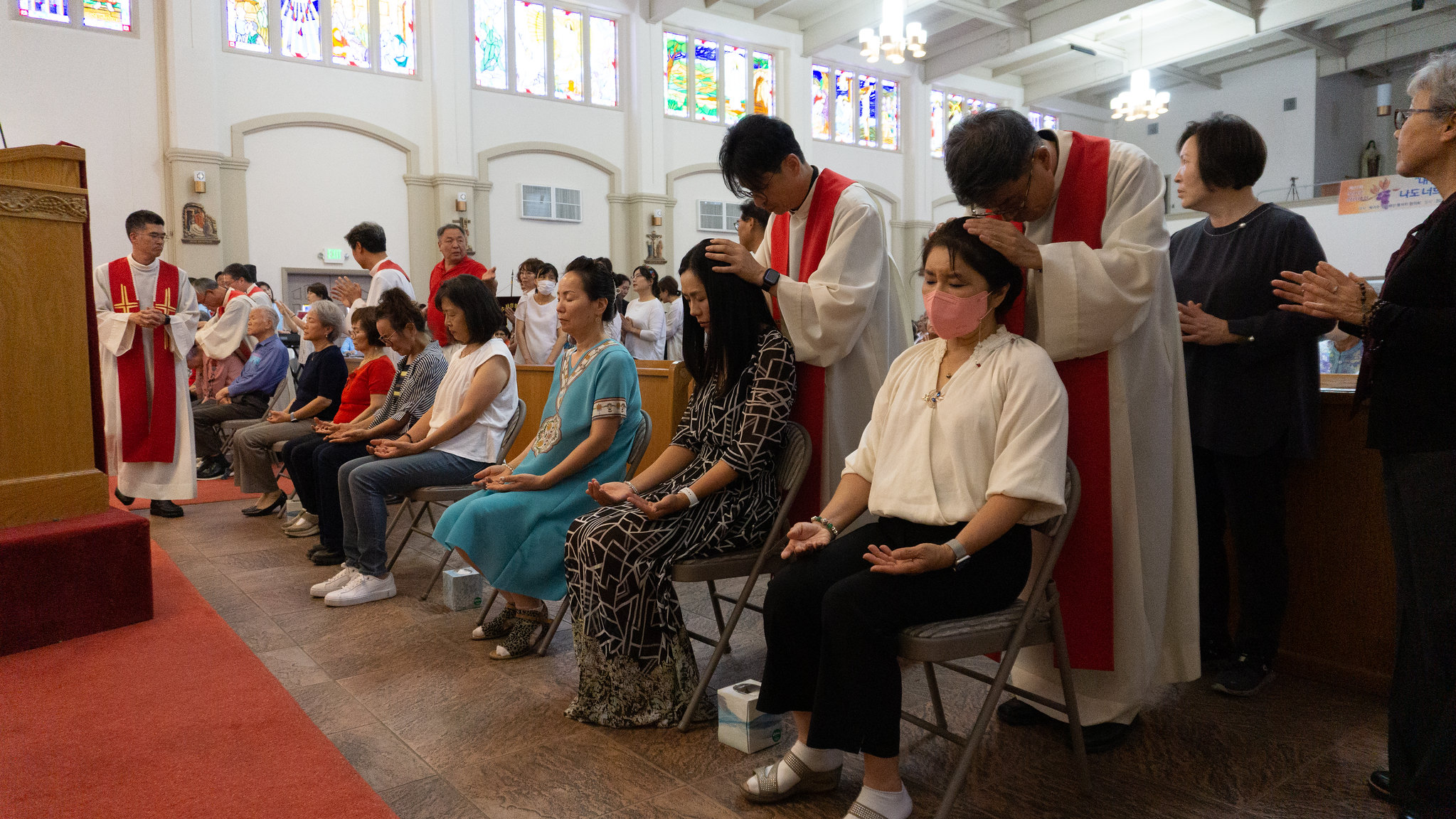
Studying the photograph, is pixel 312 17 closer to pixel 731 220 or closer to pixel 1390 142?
pixel 731 220

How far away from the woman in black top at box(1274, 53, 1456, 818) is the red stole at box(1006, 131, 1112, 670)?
0.44 meters

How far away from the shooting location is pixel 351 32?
35.4 feet

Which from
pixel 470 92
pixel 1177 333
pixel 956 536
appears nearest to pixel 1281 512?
pixel 1177 333

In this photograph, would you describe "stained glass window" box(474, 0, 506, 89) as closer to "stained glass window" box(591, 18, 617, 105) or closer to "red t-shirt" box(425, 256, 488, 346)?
"stained glass window" box(591, 18, 617, 105)

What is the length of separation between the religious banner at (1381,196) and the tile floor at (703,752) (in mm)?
12251

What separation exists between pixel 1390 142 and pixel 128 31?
62.6ft

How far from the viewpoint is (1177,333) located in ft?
7.14

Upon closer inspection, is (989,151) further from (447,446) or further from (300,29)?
(300,29)

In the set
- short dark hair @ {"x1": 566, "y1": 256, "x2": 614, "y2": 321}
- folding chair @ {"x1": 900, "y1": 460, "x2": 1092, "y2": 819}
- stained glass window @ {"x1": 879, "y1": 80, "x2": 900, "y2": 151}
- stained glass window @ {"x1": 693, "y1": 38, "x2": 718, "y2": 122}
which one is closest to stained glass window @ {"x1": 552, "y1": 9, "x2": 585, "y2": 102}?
stained glass window @ {"x1": 693, "y1": 38, "x2": 718, "y2": 122}

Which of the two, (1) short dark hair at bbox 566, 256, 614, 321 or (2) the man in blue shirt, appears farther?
(2) the man in blue shirt

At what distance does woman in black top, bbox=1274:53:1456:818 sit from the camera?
1.71 meters

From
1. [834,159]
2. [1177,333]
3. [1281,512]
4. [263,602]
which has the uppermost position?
[834,159]

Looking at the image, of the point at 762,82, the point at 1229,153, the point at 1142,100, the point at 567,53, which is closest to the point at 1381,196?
the point at 1142,100

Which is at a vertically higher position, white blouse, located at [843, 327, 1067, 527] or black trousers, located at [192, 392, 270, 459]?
white blouse, located at [843, 327, 1067, 527]
